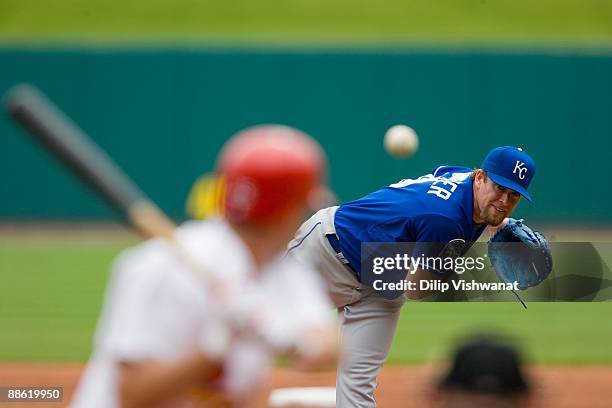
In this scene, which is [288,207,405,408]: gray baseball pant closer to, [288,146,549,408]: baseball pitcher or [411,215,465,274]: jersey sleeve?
[288,146,549,408]: baseball pitcher

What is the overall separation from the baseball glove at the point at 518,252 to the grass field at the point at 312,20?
56.3 ft

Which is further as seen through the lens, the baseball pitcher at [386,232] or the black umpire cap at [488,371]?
the baseball pitcher at [386,232]

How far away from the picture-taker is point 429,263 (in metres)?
5.76

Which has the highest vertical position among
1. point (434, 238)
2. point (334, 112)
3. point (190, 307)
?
point (334, 112)

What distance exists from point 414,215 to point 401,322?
6.28 metres

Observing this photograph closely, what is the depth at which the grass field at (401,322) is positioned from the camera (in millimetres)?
9789

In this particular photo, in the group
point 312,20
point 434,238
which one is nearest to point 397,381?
point 434,238

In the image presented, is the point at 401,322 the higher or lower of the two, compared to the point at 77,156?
higher

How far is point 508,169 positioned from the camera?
571 centimetres

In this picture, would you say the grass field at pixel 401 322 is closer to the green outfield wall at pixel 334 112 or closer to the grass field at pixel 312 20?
the green outfield wall at pixel 334 112

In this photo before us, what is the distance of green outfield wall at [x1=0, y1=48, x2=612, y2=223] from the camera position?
1948 cm

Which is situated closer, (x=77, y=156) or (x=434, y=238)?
(x=77, y=156)

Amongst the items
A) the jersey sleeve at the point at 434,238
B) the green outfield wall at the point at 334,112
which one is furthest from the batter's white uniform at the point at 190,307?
the green outfield wall at the point at 334,112

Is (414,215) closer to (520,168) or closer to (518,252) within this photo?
(520,168)
